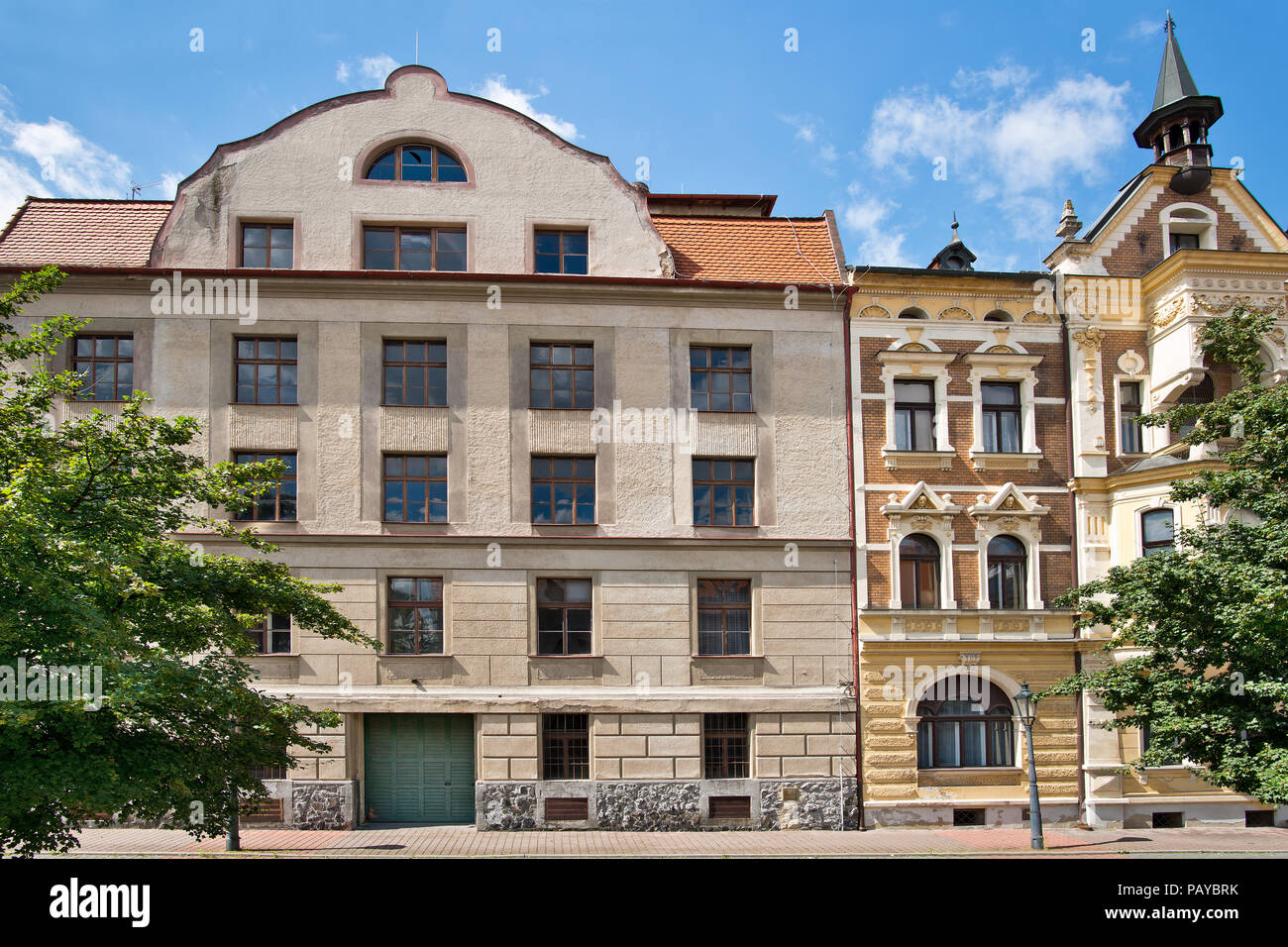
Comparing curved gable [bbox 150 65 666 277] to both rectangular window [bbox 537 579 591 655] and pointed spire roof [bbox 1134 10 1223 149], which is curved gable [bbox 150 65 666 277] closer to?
rectangular window [bbox 537 579 591 655]

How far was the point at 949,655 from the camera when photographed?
22.4 metres

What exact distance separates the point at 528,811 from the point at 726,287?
13.2 m

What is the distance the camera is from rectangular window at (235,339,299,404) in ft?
73.3

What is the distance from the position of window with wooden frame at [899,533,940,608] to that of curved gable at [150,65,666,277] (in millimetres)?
9158

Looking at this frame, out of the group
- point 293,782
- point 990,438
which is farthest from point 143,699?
point 990,438

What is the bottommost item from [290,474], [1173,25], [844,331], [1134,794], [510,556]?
[1134,794]

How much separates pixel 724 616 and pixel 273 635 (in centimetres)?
1039

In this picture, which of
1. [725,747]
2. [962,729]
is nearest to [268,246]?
[725,747]

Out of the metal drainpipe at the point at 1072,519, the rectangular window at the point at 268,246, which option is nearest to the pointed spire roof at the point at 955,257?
the metal drainpipe at the point at 1072,519

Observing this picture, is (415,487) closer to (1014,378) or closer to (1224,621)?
(1014,378)

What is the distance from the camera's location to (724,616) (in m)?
22.3
